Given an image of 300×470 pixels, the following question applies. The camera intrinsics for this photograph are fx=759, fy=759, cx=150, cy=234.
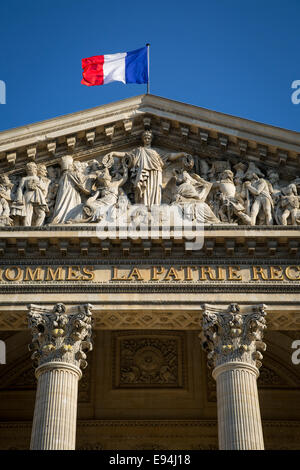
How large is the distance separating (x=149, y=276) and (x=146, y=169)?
3.46m

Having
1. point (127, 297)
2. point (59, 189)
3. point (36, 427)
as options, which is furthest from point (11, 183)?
point (36, 427)

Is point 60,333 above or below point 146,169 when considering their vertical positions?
below

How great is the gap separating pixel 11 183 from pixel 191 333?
7.79 metres

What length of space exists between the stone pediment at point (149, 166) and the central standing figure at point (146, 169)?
3 centimetres

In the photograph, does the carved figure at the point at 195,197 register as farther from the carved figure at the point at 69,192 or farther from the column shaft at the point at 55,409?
the column shaft at the point at 55,409

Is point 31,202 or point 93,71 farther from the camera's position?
point 93,71

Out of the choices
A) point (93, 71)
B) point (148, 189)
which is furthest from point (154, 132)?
point (93, 71)

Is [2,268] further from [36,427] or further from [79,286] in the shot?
[36,427]

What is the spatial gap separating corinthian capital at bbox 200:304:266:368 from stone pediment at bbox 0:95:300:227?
2.71m

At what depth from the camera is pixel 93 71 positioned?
941 inches

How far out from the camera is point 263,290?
60.9 feet

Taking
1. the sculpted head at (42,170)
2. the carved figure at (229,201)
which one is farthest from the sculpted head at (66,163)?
the carved figure at (229,201)

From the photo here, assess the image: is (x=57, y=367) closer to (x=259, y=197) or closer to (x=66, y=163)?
(x=66, y=163)

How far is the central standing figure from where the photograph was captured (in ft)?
67.3
